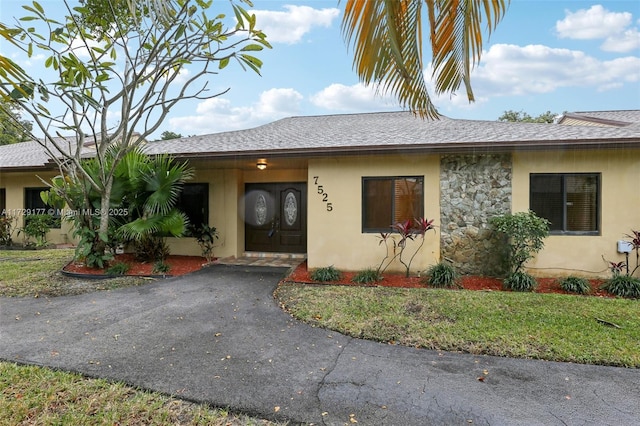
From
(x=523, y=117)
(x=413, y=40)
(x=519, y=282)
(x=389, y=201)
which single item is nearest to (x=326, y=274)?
(x=389, y=201)

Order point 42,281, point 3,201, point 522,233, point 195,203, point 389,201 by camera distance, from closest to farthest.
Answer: point 522,233 < point 42,281 < point 389,201 < point 195,203 < point 3,201

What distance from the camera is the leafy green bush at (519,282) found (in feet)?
20.5

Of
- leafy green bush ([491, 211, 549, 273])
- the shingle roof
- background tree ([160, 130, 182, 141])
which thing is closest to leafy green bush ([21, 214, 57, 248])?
the shingle roof

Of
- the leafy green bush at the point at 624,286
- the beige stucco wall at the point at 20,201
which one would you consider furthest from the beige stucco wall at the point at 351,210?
the beige stucco wall at the point at 20,201

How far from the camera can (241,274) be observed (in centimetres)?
757

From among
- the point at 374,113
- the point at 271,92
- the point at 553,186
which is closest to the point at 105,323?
the point at 553,186

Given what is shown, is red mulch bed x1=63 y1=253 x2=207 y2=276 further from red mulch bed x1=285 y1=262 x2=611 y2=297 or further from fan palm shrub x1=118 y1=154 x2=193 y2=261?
red mulch bed x1=285 y1=262 x2=611 y2=297

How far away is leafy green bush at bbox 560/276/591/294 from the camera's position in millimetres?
6074

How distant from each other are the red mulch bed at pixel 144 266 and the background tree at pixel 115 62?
63 centimetres

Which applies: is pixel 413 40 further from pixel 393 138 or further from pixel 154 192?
pixel 154 192

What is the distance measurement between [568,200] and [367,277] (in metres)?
4.41

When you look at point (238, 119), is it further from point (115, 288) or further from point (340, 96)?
point (115, 288)

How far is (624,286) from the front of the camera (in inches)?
236

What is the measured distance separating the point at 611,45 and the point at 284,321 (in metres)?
12.5
